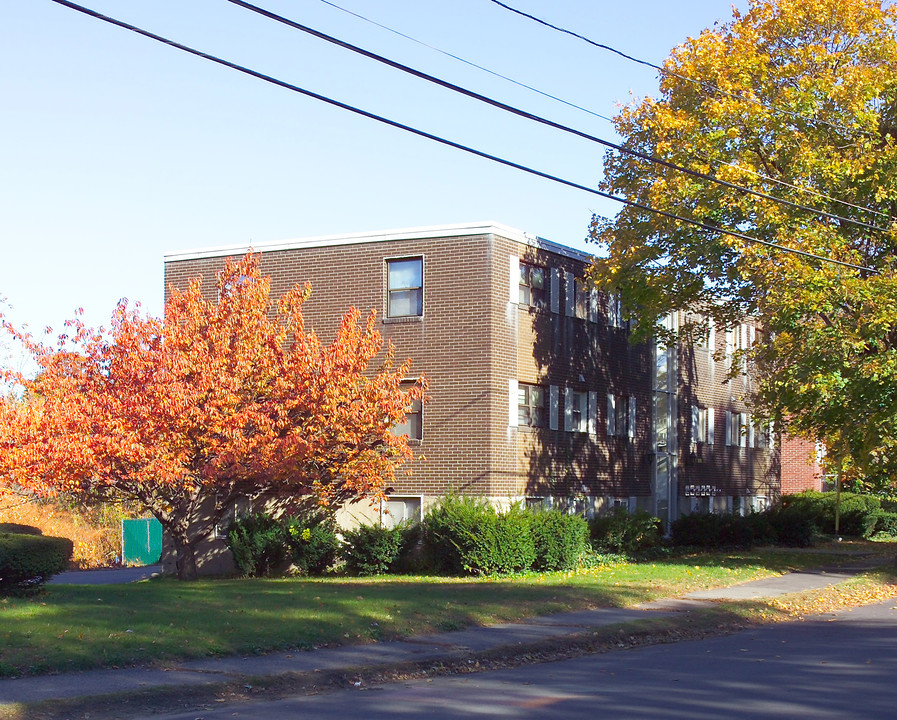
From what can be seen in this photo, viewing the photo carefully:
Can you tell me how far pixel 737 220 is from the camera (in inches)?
1022

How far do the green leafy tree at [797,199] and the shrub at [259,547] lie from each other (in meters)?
10.6

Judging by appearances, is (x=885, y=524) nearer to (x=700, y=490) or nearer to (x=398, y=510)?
(x=700, y=490)

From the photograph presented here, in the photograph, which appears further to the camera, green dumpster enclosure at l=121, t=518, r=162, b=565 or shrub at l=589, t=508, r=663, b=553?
green dumpster enclosure at l=121, t=518, r=162, b=565

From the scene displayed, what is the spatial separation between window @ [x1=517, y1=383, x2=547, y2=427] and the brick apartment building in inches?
1.9

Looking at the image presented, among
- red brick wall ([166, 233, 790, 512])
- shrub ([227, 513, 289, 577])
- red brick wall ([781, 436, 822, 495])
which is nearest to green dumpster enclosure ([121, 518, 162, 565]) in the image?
red brick wall ([166, 233, 790, 512])

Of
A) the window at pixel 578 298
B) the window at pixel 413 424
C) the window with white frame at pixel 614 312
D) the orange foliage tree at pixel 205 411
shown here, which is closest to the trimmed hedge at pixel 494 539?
the orange foliage tree at pixel 205 411

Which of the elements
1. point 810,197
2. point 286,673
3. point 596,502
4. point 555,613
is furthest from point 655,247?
point 286,673

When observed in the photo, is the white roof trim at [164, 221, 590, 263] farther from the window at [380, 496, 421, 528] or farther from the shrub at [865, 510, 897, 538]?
the shrub at [865, 510, 897, 538]

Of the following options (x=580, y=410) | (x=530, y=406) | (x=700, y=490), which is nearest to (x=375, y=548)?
(x=530, y=406)

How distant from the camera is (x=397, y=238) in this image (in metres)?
29.0

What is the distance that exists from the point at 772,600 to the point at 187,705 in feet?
43.0

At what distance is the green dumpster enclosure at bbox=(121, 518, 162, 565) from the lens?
4153cm

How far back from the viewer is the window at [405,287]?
2894 cm

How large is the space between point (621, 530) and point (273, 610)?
1511 centimetres
